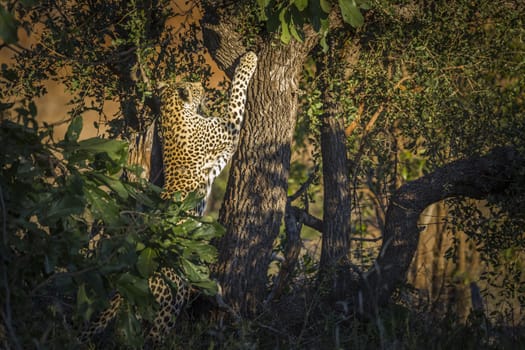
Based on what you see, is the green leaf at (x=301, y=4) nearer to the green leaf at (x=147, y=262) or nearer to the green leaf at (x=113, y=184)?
the green leaf at (x=113, y=184)

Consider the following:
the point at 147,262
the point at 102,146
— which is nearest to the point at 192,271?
the point at 147,262

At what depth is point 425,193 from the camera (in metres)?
6.28

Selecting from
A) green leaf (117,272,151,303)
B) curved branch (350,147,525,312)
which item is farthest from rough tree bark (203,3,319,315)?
green leaf (117,272,151,303)

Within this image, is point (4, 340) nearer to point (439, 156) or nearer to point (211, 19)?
point (211, 19)

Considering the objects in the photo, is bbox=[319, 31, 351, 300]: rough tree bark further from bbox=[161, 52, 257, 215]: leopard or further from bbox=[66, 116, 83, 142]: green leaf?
bbox=[66, 116, 83, 142]: green leaf

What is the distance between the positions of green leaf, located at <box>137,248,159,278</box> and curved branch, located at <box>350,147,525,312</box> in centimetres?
249

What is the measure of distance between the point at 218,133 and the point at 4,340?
128 inches

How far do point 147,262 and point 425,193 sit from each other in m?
3.10

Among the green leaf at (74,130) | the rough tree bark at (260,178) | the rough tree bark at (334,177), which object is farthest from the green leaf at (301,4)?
the rough tree bark at (334,177)

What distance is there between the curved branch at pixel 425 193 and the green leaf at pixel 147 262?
2488mm

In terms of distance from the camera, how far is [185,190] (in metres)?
6.73

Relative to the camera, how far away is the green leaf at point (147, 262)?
395cm

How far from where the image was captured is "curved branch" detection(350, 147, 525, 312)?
6.02 metres

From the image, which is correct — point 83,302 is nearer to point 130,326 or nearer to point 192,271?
point 130,326
